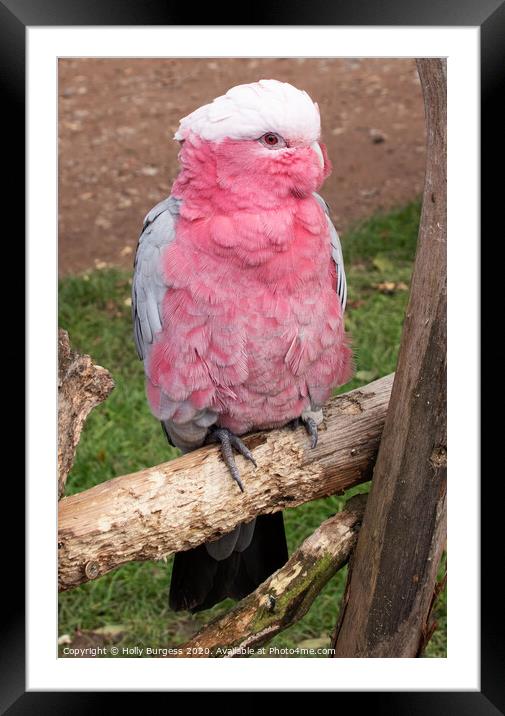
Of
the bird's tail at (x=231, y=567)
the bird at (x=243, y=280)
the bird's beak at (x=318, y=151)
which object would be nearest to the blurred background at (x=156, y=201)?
the bird's tail at (x=231, y=567)

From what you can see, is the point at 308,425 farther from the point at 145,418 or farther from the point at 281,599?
the point at 145,418

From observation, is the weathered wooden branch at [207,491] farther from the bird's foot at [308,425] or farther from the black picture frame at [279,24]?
the black picture frame at [279,24]

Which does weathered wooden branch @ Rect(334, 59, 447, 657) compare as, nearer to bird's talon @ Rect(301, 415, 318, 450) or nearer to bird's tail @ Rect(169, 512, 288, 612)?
bird's talon @ Rect(301, 415, 318, 450)

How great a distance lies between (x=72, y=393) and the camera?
1.99 m

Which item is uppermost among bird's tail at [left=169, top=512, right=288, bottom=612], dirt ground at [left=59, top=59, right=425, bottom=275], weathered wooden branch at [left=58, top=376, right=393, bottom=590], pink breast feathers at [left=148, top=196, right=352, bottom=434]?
dirt ground at [left=59, top=59, right=425, bottom=275]

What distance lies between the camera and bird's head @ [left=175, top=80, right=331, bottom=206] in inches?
71.0

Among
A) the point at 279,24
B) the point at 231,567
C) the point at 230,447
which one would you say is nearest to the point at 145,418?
the point at 231,567

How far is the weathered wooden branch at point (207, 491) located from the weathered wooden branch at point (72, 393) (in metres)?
0.11

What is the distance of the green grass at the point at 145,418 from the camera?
2.88 metres

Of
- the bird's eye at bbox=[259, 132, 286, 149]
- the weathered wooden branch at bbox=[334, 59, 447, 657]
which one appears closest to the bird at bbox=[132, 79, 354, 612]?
the bird's eye at bbox=[259, 132, 286, 149]

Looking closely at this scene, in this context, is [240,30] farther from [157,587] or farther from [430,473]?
[157,587]

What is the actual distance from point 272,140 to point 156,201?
250 cm

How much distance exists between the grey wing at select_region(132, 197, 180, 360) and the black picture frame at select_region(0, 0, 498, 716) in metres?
0.36

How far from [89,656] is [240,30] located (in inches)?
60.0
